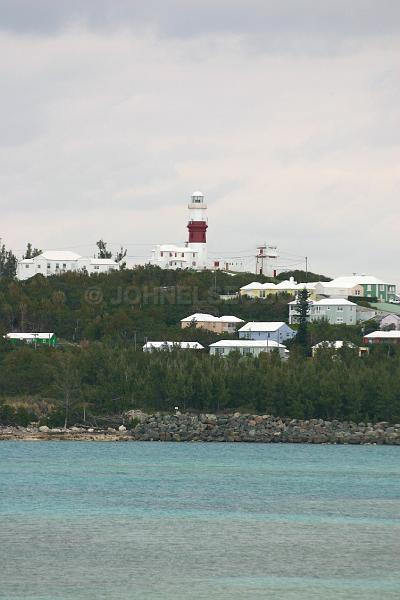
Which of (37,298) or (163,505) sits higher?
(37,298)

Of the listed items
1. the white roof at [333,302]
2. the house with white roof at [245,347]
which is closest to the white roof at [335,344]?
the house with white roof at [245,347]

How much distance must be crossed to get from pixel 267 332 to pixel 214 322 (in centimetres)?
652

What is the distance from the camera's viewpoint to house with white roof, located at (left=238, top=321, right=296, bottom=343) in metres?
126

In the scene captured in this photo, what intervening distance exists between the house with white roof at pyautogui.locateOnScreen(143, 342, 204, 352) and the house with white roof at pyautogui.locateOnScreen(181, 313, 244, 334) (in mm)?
11736

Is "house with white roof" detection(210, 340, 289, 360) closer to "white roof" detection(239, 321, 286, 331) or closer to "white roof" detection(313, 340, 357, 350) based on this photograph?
"white roof" detection(313, 340, 357, 350)

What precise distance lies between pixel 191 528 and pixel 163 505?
6427 millimetres

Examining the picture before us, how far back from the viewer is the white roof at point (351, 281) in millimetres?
153438

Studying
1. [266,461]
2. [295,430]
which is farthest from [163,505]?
[295,430]

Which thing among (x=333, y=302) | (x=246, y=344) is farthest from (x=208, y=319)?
(x=333, y=302)

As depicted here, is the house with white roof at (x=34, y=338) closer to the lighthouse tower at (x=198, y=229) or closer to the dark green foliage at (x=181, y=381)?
the dark green foliage at (x=181, y=381)

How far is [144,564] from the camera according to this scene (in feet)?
131

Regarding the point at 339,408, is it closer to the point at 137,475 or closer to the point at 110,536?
the point at 137,475

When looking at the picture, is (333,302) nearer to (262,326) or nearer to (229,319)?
(229,319)

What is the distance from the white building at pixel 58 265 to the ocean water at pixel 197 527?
264 ft
